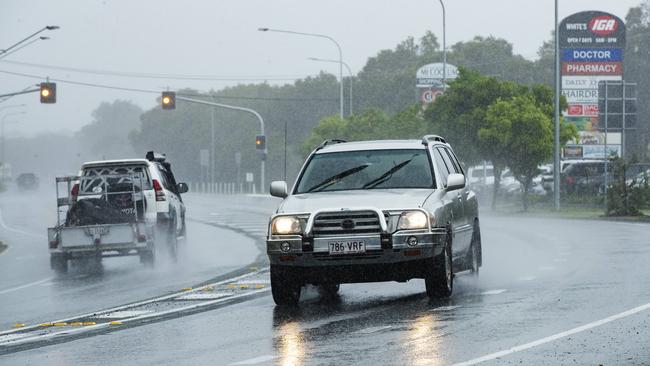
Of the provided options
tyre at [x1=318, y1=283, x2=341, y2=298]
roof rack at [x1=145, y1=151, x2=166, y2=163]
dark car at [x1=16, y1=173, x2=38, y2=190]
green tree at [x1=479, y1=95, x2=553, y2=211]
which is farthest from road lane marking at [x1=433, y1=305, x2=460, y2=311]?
dark car at [x1=16, y1=173, x2=38, y2=190]

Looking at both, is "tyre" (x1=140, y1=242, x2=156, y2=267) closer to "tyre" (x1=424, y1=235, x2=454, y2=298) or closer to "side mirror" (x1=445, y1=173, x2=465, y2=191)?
"side mirror" (x1=445, y1=173, x2=465, y2=191)

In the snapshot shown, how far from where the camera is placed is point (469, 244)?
1698cm

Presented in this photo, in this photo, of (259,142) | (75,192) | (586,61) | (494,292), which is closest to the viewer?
(494,292)

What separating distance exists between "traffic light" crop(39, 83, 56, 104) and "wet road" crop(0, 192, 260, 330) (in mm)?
16746

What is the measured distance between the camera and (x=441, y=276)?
14.2m

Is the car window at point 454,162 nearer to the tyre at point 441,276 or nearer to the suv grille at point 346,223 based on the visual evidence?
the tyre at point 441,276

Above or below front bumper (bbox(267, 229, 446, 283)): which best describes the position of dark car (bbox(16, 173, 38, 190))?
below

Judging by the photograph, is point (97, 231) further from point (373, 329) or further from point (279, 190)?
point (373, 329)

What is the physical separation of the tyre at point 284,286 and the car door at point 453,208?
1.86 metres

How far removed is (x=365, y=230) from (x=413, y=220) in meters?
0.51

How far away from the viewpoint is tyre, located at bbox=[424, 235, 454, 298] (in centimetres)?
1405

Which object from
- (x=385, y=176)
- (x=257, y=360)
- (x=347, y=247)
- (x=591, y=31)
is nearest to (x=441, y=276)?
(x=347, y=247)

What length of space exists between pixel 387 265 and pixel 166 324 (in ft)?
7.48

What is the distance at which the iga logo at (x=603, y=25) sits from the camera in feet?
220
